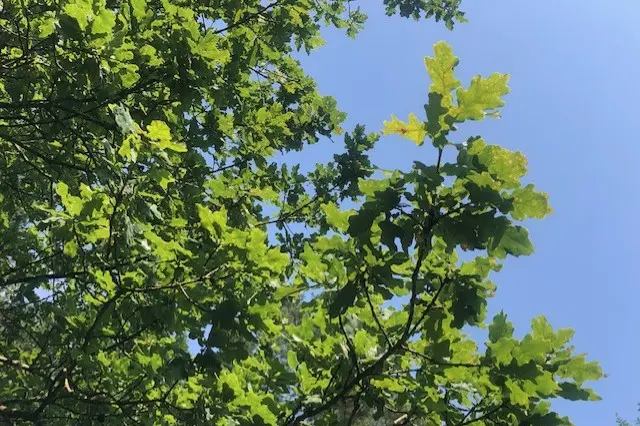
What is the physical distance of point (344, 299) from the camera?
2.79 metres

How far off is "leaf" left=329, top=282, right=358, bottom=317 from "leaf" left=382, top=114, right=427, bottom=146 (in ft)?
2.64

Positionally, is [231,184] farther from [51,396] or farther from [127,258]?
[51,396]

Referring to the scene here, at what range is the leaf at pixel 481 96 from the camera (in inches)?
97.1

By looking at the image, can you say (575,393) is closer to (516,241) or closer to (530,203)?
(516,241)

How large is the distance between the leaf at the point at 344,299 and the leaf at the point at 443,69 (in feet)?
3.43

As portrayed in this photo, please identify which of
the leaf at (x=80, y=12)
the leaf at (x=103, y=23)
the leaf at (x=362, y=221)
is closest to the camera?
the leaf at (x=362, y=221)

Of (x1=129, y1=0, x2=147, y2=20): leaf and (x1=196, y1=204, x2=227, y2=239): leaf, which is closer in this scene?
(x1=196, y1=204, x2=227, y2=239): leaf

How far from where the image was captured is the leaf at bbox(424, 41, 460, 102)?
250 centimetres

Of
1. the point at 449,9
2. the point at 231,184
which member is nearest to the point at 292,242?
the point at 231,184

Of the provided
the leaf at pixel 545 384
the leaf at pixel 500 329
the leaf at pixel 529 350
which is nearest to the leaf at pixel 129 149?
the leaf at pixel 500 329

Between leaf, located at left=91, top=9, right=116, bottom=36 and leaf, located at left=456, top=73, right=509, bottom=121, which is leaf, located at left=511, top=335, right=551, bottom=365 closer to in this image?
leaf, located at left=456, top=73, right=509, bottom=121

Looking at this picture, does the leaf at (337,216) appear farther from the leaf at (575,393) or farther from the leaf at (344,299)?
the leaf at (575,393)

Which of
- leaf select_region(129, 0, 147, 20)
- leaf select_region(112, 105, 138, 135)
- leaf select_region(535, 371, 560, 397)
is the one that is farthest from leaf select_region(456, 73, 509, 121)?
leaf select_region(129, 0, 147, 20)

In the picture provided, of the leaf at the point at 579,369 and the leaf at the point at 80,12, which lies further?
the leaf at the point at 80,12
